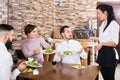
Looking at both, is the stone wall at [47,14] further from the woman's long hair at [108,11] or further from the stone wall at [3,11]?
the woman's long hair at [108,11]

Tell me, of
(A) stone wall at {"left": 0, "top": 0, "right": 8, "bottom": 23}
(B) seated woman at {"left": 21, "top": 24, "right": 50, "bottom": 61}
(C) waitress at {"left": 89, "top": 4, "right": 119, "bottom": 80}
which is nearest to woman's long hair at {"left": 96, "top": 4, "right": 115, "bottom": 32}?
A: (C) waitress at {"left": 89, "top": 4, "right": 119, "bottom": 80}

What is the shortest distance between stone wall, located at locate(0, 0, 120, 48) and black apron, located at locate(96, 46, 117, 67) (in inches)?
85.9

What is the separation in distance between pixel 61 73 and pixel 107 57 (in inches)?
28.4

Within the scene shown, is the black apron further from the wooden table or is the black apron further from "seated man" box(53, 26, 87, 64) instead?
"seated man" box(53, 26, 87, 64)

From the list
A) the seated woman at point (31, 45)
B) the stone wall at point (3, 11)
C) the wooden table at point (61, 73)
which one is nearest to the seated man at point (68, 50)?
the wooden table at point (61, 73)

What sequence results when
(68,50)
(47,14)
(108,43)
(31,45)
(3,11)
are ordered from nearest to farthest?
(108,43) → (68,50) → (31,45) → (3,11) → (47,14)

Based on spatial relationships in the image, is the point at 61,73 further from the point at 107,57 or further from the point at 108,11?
the point at 108,11

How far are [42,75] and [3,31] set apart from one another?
2.28 feet

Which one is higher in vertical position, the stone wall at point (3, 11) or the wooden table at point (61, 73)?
the stone wall at point (3, 11)

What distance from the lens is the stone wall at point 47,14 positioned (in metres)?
4.88

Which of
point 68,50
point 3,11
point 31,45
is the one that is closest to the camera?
point 68,50

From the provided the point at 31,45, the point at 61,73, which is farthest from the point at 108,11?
the point at 31,45

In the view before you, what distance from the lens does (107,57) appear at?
319cm

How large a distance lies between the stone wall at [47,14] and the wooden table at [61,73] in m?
1.84
